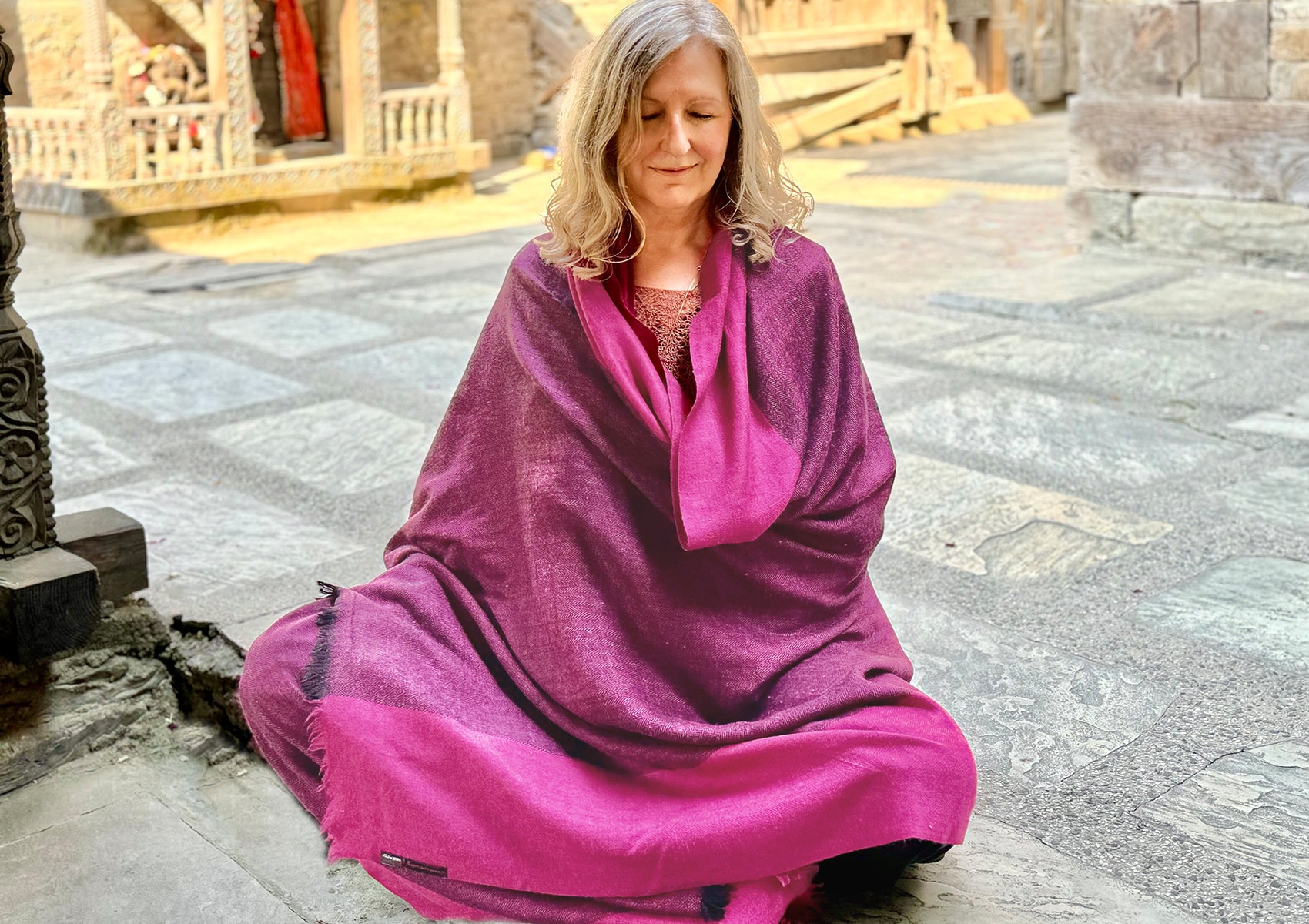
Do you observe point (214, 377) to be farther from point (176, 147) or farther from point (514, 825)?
point (176, 147)

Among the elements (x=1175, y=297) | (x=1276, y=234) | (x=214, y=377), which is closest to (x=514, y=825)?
(x=214, y=377)

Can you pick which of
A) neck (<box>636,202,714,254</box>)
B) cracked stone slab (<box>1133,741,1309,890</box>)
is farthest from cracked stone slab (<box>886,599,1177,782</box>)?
neck (<box>636,202,714,254</box>)

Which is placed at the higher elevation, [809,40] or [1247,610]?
[809,40]

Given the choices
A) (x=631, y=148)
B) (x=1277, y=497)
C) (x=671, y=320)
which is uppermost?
(x=631, y=148)

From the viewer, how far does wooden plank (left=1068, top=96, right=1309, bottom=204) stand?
6348 mm

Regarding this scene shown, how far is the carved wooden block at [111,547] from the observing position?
272 centimetres

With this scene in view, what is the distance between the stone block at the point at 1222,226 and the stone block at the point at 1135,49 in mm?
549

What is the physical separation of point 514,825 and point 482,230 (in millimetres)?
7259

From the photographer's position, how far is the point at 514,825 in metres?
1.87

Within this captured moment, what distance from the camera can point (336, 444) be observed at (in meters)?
4.39

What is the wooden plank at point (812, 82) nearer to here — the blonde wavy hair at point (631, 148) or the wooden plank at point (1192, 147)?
the wooden plank at point (1192, 147)

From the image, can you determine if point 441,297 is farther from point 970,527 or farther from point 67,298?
point 970,527

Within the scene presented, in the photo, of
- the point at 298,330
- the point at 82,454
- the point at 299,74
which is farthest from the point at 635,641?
the point at 299,74

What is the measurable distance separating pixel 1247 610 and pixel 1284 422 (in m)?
1.59
